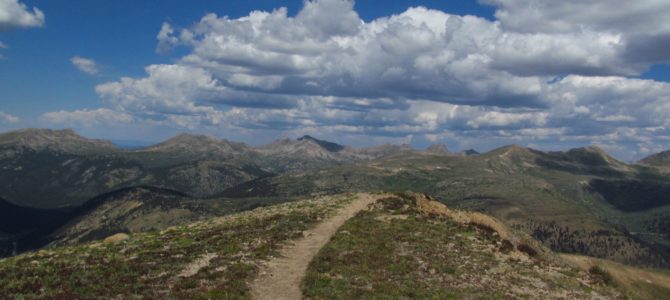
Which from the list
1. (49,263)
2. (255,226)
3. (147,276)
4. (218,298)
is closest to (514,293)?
(218,298)

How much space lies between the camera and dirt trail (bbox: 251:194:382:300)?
32.5 meters

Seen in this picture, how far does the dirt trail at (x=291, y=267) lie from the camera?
107ft

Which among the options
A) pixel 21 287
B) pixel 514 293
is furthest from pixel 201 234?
pixel 514 293

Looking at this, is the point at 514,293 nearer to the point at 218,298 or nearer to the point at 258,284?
the point at 258,284

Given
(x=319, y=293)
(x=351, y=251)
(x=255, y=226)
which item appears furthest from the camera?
(x=255, y=226)

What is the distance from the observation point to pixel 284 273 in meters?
37.6

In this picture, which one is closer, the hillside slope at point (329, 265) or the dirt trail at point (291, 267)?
the hillside slope at point (329, 265)

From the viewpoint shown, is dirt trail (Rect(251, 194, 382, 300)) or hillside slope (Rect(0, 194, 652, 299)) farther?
dirt trail (Rect(251, 194, 382, 300))

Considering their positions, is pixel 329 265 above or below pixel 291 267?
above

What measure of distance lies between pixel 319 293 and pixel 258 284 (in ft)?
15.5

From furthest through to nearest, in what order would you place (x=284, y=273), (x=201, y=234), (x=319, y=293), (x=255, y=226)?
1. (x=255, y=226)
2. (x=201, y=234)
3. (x=284, y=273)
4. (x=319, y=293)

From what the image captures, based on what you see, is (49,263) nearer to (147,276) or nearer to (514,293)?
(147,276)

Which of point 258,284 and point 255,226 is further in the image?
point 255,226

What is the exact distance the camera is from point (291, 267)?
39.6 m
